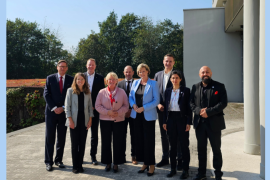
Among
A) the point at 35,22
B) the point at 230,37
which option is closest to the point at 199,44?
the point at 230,37

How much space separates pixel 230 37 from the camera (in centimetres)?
1595

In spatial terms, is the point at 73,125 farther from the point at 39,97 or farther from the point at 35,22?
the point at 35,22

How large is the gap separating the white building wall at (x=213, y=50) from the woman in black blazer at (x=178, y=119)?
12.1m

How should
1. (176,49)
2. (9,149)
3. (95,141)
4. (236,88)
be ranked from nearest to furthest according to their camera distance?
(95,141) < (9,149) < (236,88) < (176,49)

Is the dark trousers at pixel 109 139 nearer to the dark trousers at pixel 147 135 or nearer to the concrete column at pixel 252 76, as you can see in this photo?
the dark trousers at pixel 147 135

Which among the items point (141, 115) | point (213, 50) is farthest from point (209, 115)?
point (213, 50)

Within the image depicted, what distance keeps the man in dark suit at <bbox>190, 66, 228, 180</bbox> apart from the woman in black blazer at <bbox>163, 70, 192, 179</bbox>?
7.5 inches

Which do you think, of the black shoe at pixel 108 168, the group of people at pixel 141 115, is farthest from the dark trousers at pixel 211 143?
the black shoe at pixel 108 168

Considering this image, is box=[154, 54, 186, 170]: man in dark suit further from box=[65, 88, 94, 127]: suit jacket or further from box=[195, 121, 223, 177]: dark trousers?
box=[65, 88, 94, 127]: suit jacket

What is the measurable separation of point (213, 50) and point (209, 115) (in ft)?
43.6

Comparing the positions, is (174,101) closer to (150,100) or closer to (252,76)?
(150,100)

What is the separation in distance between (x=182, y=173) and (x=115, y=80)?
208 centimetres

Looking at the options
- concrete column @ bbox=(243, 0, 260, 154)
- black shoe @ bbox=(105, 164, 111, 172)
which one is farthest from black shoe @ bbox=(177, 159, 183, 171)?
concrete column @ bbox=(243, 0, 260, 154)

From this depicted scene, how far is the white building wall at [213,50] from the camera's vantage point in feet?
51.8
